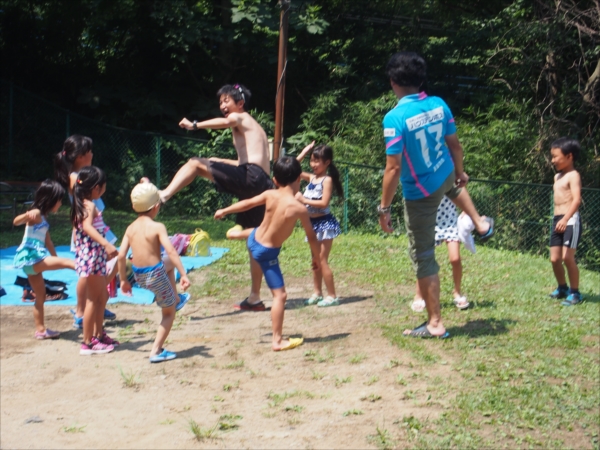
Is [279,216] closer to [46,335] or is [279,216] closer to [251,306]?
[251,306]

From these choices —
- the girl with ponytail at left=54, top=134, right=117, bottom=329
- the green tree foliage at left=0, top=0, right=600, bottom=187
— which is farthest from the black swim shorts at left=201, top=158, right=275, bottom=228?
the green tree foliage at left=0, top=0, right=600, bottom=187

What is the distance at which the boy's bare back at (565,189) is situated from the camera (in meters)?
7.35

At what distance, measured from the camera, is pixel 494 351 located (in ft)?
18.4

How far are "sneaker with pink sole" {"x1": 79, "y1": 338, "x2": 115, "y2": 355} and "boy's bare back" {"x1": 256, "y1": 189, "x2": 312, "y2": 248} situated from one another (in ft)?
4.95

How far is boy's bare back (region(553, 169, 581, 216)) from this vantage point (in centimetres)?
735

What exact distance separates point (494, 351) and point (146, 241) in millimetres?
2799

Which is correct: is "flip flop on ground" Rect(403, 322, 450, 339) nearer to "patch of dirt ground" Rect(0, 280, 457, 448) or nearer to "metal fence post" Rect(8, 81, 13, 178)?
"patch of dirt ground" Rect(0, 280, 457, 448)

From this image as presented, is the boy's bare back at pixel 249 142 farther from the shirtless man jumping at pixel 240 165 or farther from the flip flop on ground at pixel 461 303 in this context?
the flip flop on ground at pixel 461 303

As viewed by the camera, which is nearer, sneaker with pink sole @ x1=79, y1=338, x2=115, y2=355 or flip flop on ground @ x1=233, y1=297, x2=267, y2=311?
sneaker with pink sole @ x1=79, y1=338, x2=115, y2=355

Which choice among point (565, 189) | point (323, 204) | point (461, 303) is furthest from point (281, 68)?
point (461, 303)

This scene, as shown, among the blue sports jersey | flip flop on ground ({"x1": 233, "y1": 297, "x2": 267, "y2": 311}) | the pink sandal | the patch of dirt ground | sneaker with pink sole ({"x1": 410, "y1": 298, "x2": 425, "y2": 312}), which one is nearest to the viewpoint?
the patch of dirt ground

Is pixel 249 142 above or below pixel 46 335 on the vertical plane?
above

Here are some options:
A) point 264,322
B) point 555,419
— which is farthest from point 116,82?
point 555,419

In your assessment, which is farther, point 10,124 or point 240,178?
point 10,124
